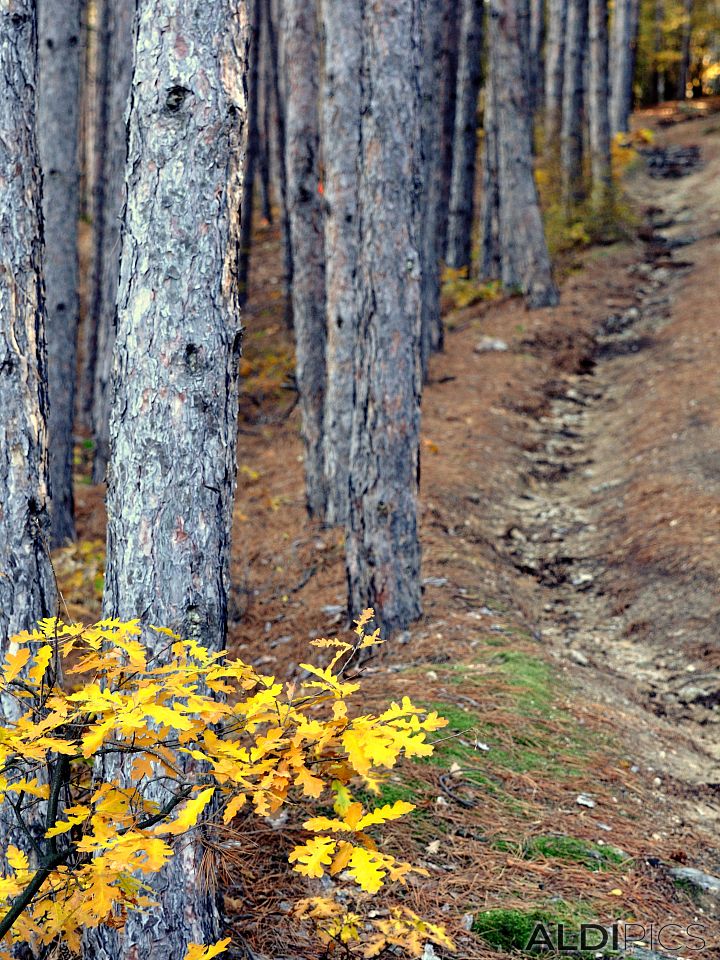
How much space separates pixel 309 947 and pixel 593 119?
1993cm

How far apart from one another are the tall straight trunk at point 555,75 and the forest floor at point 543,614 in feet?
21.5

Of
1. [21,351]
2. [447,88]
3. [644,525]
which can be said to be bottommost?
[644,525]

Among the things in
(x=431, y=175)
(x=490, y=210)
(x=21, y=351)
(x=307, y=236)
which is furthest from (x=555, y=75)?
(x=21, y=351)

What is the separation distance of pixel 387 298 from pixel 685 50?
37.4m

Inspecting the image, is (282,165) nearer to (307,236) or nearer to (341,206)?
(307,236)

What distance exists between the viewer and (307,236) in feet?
28.0

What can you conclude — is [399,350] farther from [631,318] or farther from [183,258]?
[631,318]

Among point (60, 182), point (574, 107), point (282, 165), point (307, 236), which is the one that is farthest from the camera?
point (574, 107)

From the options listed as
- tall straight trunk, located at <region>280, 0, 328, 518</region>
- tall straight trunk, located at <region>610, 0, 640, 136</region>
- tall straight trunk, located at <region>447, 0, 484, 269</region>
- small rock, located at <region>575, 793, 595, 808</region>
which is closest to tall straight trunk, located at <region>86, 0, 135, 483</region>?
tall straight trunk, located at <region>280, 0, 328, 518</region>

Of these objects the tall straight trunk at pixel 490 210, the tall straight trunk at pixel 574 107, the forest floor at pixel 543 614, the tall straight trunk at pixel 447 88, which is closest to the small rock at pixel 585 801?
the forest floor at pixel 543 614

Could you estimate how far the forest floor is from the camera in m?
3.61

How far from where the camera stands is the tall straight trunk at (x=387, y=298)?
5570mm

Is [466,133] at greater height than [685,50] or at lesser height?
lesser

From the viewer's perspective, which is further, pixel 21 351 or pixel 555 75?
pixel 555 75
